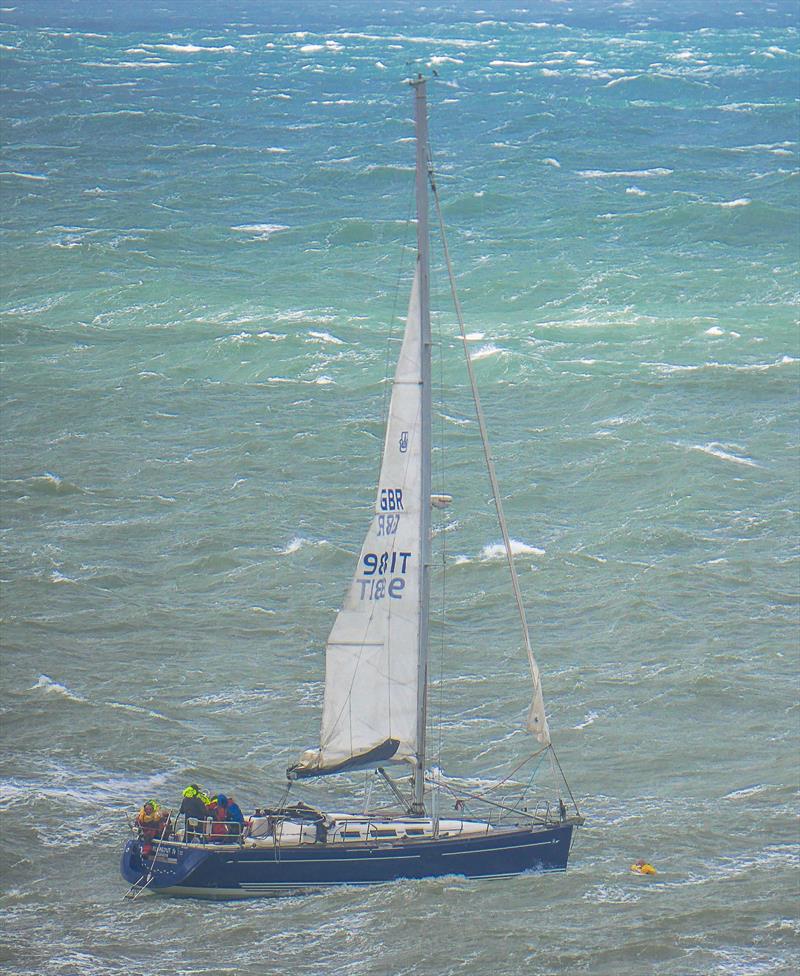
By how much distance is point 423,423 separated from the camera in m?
39.5

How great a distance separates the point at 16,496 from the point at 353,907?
1448 inches

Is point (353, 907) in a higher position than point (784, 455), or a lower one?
lower

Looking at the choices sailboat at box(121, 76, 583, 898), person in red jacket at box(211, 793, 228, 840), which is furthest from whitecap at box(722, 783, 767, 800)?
person in red jacket at box(211, 793, 228, 840)

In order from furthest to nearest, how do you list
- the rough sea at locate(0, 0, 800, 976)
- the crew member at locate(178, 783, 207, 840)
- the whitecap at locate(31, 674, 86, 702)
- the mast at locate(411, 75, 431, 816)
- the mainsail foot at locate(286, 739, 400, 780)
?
the whitecap at locate(31, 674, 86, 702)
the rough sea at locate(0, 0, 800, 976)
the mainsail foot at locate(286, 739, 400, 780)
the crew member at locate(178, 783, 207, 840)
the mast at locate(411, 75, 431, 816)

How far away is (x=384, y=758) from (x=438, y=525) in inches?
1163

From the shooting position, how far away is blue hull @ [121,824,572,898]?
1572 inches

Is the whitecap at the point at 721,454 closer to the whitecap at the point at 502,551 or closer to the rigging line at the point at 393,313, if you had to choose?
the whitecap at the point at 502,551

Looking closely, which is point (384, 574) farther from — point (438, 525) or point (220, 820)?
point (438, 525)

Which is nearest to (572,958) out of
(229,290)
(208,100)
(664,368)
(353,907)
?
(353,907)

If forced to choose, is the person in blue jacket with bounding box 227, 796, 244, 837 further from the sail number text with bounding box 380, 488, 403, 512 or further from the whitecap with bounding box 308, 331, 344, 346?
the whitecap with bounding box 308, 331, 344, 346

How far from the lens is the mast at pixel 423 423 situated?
124 ft

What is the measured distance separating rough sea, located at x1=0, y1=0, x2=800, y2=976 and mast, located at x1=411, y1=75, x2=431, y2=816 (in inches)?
126

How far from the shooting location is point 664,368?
89062 mm

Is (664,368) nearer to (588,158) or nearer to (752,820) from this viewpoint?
(752,820)
